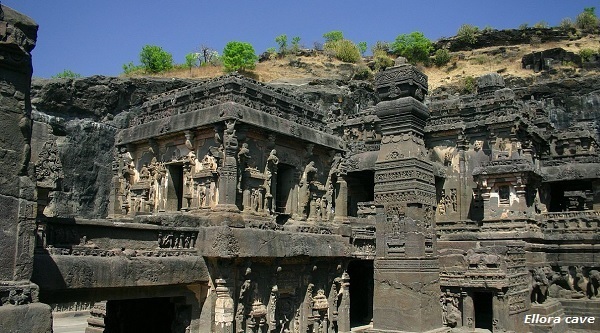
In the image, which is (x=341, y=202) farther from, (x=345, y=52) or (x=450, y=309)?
(x=345, y=52)

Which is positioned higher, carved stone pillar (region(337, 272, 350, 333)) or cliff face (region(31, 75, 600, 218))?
cliff face (region(31, 75, 600, 218))

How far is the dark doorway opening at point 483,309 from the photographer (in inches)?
612

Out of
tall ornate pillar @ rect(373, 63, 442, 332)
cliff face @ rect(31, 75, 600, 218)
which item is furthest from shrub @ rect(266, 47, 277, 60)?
tall ornate pillar @ rect(373, 63, 442, 332)

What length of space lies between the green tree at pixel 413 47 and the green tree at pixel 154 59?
24.3 metres

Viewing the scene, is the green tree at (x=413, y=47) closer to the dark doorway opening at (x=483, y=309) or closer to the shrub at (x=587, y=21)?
the shrub at (x=587, y=21)

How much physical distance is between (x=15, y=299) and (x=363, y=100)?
29.5 meters

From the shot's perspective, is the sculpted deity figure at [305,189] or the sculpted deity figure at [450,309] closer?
the sculpted deity figure at [450,309]

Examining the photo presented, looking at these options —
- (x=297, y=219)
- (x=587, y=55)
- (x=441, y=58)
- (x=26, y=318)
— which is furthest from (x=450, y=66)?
(x=26, y=318)

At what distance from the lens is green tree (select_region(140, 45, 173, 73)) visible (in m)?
37.4

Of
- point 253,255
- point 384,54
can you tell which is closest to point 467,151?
point 253,255

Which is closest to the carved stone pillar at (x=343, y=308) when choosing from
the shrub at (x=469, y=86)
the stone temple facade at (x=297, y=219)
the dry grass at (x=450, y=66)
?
the stone temple facade at (x=297, y=219)

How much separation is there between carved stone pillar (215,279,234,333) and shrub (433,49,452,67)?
1728 inches

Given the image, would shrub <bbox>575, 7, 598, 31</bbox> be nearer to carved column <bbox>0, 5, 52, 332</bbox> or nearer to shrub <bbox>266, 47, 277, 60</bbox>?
shrub <bbox>266, 47, 277, 60</bbox>

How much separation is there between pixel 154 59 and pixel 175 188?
2460cm
